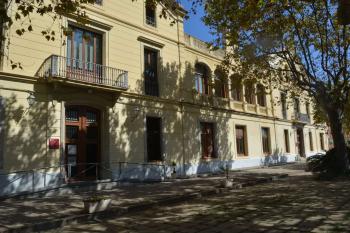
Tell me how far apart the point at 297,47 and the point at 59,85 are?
11983 millimetres

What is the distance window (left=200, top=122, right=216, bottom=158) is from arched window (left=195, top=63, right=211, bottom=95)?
7.58 feet

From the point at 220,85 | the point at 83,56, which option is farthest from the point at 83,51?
the point at 220,85

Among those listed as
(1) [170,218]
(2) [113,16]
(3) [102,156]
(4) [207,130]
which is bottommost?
(1) [170,218]

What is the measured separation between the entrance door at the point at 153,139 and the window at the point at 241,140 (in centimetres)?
830

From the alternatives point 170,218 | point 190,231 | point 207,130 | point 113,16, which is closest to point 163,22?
point 113,16

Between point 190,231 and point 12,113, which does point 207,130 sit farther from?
point 190,231

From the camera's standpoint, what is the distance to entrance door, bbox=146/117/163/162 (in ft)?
59.3

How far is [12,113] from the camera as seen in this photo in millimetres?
12523

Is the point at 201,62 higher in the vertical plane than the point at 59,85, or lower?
higher

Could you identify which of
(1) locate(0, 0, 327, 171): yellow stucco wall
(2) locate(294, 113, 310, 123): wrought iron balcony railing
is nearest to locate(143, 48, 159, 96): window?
(1) locate(0, 0, 327, 171): yellow stucco wall

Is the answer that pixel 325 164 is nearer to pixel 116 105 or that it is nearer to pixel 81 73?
pixel 116 105

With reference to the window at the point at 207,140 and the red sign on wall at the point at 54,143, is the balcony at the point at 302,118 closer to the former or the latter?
the window at the point at 207,140

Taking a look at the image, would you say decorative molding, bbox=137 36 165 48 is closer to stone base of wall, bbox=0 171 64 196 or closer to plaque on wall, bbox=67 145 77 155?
plaque on wall, bbox=67 145 77 155

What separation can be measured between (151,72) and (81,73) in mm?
4961
